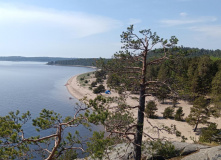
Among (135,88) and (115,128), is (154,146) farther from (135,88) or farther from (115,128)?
(135,88)

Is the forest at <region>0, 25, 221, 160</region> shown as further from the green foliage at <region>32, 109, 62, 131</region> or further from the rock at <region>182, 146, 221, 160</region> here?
the rock at <region>182, 146, 221, 160</region>

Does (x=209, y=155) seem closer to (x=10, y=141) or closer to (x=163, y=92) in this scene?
(x=163, y=92)

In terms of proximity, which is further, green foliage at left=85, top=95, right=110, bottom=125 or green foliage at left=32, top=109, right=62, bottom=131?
green foliage at left=32, top=109, right=62, bottom=131

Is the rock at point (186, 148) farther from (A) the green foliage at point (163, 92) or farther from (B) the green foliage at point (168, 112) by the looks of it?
(B) the green foliage at point (168, 112)

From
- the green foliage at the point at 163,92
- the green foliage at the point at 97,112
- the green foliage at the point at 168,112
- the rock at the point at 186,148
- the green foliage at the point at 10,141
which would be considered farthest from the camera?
the green foliage at the point at 168,112

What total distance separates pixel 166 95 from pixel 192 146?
5.21 m

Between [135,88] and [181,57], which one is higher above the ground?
[181,57]

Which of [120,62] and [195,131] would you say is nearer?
[120,62]

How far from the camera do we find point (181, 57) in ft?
30.0

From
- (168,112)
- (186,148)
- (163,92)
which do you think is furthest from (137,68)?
(168,112)

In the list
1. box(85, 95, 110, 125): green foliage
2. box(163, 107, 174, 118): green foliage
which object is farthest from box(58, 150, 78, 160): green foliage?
box(163, 107, 174, 118): green foliage

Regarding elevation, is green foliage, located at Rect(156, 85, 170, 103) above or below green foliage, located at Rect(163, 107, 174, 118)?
above

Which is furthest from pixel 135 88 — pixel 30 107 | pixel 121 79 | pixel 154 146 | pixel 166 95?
pixel 30 107

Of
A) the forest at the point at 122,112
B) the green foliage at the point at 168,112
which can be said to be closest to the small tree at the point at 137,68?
the forest at the point at 122,112
